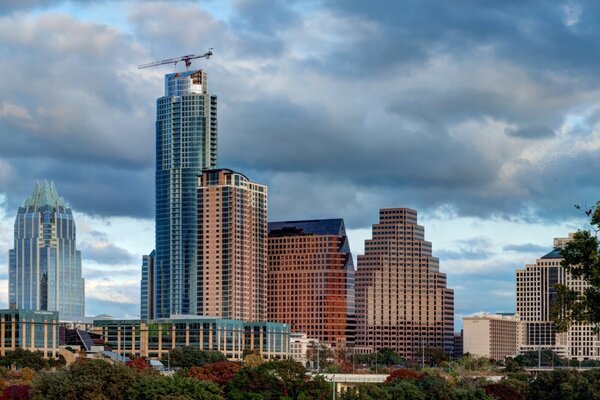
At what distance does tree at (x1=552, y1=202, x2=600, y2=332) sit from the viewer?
55531 mm

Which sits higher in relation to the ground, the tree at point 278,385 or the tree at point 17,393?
the tree at point 278,385

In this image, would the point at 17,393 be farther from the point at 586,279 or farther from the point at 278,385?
the point at 586,279

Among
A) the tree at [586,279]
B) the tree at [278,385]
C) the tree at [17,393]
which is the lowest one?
the tree at [17,393]

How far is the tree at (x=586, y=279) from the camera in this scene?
2186 inches

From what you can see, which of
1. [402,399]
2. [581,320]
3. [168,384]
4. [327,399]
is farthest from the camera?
[402,399]

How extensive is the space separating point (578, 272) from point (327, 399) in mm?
76957

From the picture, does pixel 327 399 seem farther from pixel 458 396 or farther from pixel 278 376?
pixel 458 396

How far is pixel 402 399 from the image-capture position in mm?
139625

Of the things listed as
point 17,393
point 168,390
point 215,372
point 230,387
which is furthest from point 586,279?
point 215,372

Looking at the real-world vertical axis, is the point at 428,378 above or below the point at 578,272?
below

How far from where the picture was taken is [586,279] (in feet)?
185

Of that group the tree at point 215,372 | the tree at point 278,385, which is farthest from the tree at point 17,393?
the tree at point 215,372

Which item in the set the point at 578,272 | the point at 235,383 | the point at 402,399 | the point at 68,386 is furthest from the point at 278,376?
the point at 578,272

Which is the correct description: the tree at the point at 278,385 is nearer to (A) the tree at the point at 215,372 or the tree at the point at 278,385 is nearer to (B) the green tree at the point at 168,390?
(B) the green tree at the point at 168,390
